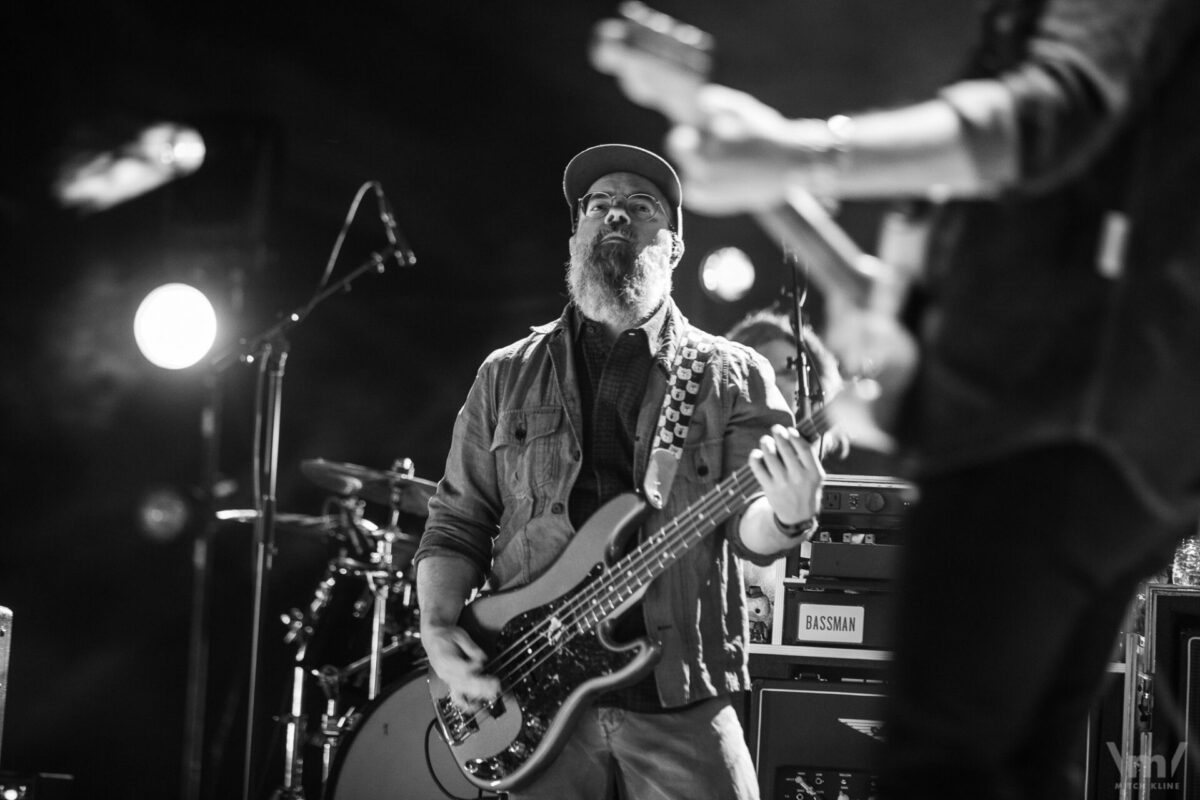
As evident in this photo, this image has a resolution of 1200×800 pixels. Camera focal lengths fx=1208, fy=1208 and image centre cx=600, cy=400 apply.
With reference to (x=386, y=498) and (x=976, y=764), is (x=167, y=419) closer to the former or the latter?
(x=386, y=498)

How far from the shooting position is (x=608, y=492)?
9.77 feet

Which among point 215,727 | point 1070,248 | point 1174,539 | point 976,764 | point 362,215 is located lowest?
point 215,727

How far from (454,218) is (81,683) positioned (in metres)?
2.71

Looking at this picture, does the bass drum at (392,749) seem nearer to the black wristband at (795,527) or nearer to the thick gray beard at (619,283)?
the thick gray beard at (619,283)

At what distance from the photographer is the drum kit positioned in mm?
4504

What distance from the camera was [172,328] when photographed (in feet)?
15.7

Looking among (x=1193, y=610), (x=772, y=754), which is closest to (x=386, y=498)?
(x=772, y=754)

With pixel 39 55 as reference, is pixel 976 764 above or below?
below

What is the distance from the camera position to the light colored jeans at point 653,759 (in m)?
2.65

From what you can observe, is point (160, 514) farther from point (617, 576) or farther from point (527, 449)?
point (617, 576)

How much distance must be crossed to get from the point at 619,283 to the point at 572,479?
22.2 inches

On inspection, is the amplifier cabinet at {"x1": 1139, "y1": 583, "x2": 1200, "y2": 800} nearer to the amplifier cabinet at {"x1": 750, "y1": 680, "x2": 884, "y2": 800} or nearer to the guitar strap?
the amplifier cabinet at {"x1": 750, "y1": 680, "x2": 884, "y2": 800}

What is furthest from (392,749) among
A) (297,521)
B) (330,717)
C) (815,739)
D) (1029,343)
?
(1029,343)

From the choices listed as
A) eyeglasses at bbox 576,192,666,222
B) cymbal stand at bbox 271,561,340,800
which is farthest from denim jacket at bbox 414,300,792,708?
cymbal stand at bbox 271,561,340,800
